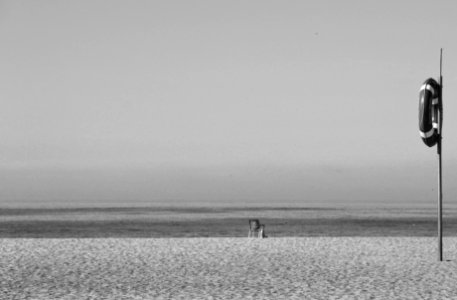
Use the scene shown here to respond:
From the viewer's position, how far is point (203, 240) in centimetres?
2031

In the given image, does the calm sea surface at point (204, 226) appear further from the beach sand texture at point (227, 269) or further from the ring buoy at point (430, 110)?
the ring buoy at point (430, 110)

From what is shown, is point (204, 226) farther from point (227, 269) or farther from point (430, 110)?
point (227, 269)

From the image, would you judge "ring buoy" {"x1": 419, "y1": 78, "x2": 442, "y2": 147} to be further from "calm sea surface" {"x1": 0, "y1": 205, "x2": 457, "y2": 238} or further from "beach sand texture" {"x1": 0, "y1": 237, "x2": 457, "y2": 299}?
"calm sea surface" {"x1": 0, "y1": 205, "x2": 457, "y2": 238}

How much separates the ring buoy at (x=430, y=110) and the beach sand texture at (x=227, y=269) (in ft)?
9.35

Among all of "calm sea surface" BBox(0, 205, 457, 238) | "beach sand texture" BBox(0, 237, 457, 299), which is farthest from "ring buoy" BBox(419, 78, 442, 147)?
"calm sea surface" BBox(0, 205, 457, 238)

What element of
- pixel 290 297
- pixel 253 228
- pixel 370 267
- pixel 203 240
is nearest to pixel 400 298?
pixel 290 297

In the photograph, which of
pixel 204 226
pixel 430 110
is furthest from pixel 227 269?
pixel 204 226

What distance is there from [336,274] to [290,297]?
2795mm

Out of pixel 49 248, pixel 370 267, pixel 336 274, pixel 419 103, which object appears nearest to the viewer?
pixel 336 274

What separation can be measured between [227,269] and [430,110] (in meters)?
5.79

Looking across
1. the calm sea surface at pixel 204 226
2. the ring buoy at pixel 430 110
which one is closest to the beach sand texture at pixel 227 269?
the ring buoy at pixel 430 110

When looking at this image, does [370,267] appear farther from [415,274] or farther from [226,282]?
[226,282]

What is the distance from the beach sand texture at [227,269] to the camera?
38.1 ft

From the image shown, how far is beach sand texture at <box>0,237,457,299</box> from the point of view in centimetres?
1162
